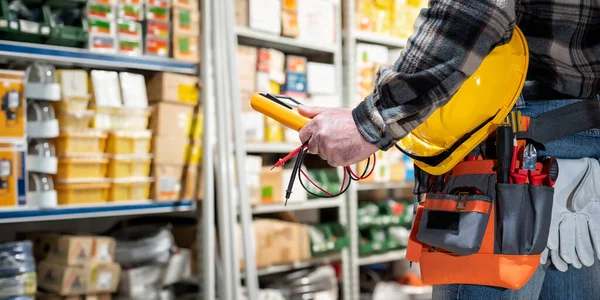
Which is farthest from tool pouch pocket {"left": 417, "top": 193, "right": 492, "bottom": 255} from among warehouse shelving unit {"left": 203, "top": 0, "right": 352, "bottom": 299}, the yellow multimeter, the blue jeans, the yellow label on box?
the yellow label on box

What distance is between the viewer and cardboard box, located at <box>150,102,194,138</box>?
3.13 meters

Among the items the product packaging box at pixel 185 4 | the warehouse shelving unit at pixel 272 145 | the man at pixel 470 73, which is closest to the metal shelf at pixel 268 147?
the warehouse shelving unit at pixel 272 145

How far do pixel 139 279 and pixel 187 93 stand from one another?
909 millimetres

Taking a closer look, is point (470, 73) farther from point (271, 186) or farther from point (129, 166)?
point (271, 186)

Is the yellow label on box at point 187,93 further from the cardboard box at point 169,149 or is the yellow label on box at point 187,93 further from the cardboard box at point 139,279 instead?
the cardboard box at point 139,279

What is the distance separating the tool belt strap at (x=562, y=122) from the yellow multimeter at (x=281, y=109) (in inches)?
16.5

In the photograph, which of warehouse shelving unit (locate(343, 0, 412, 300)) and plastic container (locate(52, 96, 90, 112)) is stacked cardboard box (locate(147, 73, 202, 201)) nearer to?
plastic container (locate(52, 96, 90, 112))

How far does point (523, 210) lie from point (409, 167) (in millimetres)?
3300

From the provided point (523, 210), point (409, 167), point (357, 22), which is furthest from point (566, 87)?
point (409, 167)

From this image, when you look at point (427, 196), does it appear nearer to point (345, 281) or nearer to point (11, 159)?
point (11, 159)

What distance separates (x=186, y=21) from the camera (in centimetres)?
323

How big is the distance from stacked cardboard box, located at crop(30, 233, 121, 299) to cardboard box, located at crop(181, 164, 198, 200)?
428 mm

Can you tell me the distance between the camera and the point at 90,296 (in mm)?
2912

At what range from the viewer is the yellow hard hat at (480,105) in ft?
3.90
